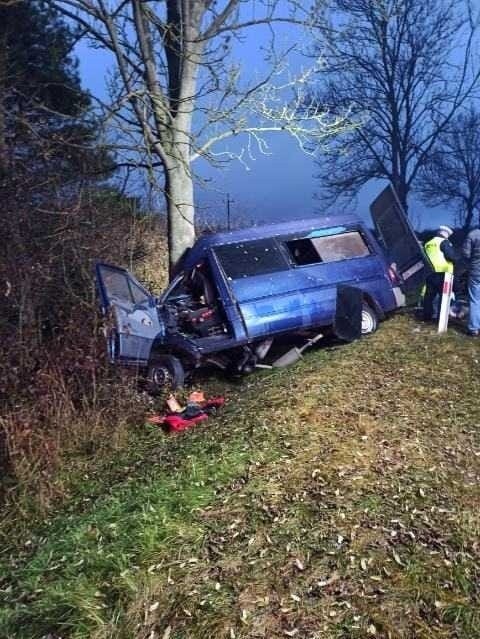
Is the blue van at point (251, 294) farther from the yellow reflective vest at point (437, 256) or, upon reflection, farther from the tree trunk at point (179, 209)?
the tree trunk at point (179, 209)

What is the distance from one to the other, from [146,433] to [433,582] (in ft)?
12.9

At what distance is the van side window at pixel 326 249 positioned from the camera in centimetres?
1025

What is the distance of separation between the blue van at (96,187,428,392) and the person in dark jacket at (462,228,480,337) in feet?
3.44

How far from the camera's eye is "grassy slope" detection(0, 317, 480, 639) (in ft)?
13.8

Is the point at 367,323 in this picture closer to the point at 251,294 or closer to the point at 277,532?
the point at 251,294

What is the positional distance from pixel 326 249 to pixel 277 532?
620 centimetres

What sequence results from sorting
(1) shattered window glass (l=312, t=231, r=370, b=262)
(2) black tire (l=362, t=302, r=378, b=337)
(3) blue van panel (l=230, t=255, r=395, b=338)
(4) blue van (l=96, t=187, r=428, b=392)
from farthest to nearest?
(2) black tire (l=362, t=302, r=378, b=337), (1) shattered window glass (l=312, t=231, r=370, b=262), (3) blue van panel (l=230, t=255, r=395, b=338), (4) blue van (l=96, t=187, r=428, b=392)

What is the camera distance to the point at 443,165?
2916 centimetres

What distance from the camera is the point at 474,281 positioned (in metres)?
10.0

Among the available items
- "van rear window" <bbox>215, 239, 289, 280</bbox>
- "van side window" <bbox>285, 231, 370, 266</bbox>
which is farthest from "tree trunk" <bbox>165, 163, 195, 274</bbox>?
"van side window" <bbox>285, 231, 370, 266</bbox>

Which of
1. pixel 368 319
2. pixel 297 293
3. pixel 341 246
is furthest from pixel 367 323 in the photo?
pixel 297 293

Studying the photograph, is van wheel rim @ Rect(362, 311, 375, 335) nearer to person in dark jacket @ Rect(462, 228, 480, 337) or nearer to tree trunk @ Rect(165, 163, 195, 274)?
person in dark jacket @ Rect(462, 228, 480, 337)

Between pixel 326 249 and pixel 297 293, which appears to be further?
pixel 326 249

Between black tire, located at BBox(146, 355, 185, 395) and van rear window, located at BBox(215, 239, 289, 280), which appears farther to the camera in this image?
van rear window, located at BBox(215, 239, 289, 280)
